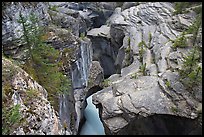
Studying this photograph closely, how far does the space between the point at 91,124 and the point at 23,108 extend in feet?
51.9

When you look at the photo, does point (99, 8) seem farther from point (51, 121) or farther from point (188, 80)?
→ point (51, 121)

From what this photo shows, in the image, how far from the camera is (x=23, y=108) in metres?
7.37

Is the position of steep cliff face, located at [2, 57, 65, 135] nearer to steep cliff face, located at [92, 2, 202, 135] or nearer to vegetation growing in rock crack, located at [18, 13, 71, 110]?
vegetation growing in rock crack, located at [18, 13, 71, 110]

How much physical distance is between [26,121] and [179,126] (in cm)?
1440

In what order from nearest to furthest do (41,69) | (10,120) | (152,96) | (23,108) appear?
(10,120) < (23,108) < (41,69) < (152,96)

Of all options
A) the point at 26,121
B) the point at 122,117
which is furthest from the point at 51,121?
the point at 122,117

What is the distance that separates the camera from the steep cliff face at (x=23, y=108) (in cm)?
665

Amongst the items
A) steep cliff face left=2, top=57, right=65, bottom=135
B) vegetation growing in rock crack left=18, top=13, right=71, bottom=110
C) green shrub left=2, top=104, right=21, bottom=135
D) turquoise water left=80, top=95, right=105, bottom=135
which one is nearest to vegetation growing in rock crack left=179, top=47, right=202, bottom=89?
turquoise water left=80, top=95, right=105, bottom=135

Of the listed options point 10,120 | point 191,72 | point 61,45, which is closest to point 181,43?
point 191,72

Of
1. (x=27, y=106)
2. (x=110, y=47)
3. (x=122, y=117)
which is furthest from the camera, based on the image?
(x=110, y=47)

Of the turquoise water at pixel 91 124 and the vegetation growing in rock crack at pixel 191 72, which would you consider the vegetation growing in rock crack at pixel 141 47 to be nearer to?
the vegetation growing in rock crack at pixel 191 72

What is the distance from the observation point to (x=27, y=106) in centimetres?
756

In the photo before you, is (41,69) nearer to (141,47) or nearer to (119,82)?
(119,82)

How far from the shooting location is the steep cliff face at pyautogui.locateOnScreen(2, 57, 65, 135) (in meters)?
6.65
